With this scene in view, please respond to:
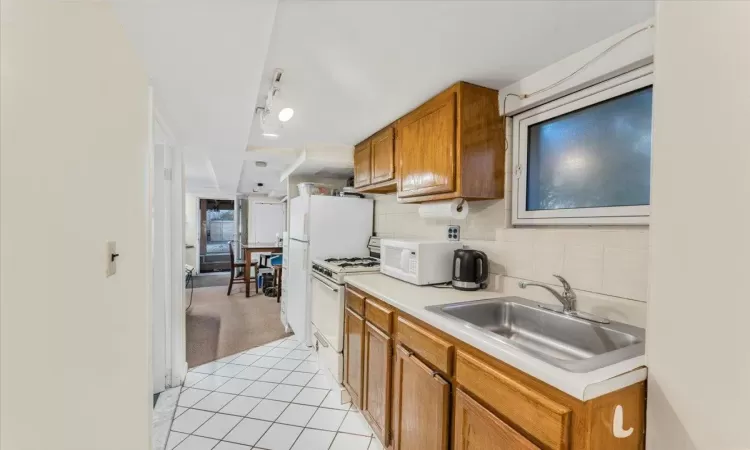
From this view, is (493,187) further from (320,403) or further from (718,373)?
(320,403)

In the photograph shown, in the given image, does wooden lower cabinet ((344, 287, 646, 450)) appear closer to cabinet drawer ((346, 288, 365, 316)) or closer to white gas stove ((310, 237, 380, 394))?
cabinet drawer ((346, 288, 365, 316))

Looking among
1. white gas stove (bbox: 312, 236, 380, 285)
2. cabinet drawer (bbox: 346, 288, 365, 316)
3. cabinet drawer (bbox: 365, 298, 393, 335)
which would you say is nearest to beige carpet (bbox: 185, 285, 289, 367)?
white gas stove (bbox: 312, 236, 380, 285)

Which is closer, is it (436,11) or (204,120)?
(436,11)

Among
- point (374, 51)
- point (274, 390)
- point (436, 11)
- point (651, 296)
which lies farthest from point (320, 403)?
point (436, 11)

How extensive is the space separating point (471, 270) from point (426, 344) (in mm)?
591

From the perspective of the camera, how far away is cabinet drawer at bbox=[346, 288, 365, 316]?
6.31 ft

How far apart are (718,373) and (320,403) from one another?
205cm

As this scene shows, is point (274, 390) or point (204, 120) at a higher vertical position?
point (204, 120)

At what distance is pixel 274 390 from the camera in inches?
90.4

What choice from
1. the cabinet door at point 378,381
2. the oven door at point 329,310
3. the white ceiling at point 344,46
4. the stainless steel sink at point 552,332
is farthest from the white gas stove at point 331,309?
the white ceiling at point 344,46

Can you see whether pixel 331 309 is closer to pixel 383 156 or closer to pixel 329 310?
pixel 329 310

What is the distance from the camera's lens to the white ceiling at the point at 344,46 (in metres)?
1.08

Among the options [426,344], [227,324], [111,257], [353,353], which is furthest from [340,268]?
[227,324]

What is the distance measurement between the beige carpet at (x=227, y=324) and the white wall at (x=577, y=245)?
250cm
